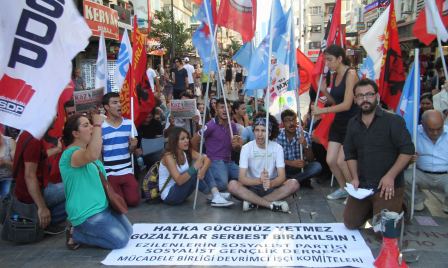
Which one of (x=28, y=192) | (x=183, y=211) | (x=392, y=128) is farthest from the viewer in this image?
(x=183, y=211)

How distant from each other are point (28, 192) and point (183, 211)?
1818 millimetres

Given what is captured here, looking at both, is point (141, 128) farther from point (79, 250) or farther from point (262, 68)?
point (79, 250)

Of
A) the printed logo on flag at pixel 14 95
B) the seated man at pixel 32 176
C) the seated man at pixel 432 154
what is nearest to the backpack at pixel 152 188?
the seated man at pixel 32 176

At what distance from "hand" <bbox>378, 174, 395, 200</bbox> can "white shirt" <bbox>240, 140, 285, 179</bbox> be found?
1447mm

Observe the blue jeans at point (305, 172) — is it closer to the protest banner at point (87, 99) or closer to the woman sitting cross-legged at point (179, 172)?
the woman sitting cross-legged at point (179, 172)

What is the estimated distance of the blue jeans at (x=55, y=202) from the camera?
4.66m

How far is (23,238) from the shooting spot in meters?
4.37

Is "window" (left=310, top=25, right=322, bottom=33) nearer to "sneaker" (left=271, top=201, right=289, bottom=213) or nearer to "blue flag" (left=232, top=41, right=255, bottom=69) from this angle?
"blue flag" (left=232, top=41, right=255, bottom=69)

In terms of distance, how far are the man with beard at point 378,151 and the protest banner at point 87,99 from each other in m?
3.22

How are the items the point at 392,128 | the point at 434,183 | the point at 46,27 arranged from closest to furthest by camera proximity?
the point at 46,27 → the point at 392,128 → the point at 434,183

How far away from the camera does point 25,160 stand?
439 cm

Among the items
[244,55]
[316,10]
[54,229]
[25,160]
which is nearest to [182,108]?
[244,55]

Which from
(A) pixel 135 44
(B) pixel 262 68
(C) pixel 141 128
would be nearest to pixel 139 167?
(C) pixel 141 128

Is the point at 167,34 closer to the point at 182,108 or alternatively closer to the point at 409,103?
the point at 182,108
